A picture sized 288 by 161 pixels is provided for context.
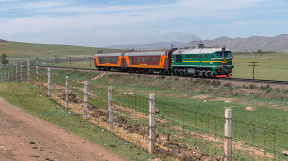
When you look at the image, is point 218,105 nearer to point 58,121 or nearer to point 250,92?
point 250,92

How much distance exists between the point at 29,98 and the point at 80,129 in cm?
931

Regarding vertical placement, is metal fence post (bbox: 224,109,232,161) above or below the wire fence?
above

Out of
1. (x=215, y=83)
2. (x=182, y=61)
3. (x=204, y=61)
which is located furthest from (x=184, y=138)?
(x=182, y=61)

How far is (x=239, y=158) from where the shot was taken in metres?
14.3

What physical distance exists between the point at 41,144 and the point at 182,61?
38760mm

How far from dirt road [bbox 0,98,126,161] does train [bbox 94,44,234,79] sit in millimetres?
31304

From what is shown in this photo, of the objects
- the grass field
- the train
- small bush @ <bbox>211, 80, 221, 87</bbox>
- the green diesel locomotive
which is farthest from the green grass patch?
the grass field

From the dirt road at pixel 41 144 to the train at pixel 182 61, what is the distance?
31.3m

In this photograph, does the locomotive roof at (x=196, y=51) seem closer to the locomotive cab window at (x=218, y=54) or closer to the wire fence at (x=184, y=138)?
the locomotive cab window at (x=218, y=54)

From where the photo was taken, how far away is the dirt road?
1100 cm

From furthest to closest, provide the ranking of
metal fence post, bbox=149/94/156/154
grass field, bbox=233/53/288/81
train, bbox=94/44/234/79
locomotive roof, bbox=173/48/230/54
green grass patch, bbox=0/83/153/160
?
grass field, bbox=233/53/288/81 → locomotive roof, bbox=173/48/230/54 → train, bbox=94/44/234/79 → green grass patch, bbox=0/83/153/160 → metal fence post, bbox=149/94/156/154

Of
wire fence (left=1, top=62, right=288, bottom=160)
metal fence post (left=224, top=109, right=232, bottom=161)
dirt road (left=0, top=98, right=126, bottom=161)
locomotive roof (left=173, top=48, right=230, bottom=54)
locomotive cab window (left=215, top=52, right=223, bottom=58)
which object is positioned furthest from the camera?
locomotive roof (left=173, top=48, right=230, bottom=54)

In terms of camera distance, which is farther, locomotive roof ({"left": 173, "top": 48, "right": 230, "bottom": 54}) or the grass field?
the grass field

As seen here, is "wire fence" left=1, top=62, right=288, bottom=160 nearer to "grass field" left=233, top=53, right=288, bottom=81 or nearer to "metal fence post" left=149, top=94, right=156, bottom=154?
"metal fence post" left=149, top=94, right=156, bottom=154
